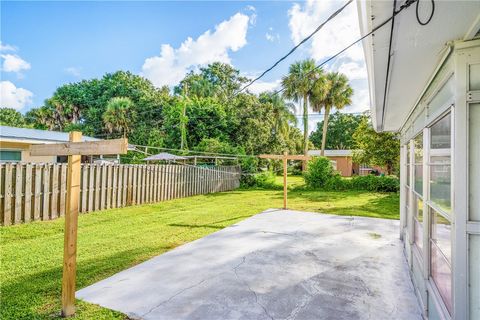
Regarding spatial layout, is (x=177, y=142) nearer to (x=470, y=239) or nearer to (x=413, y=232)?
(x=413, y=232)

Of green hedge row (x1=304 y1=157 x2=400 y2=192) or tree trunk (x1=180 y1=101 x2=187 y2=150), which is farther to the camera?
tree trunk (x1=180 y1=101 x2=187 y2=150)

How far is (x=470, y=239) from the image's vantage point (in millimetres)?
1569

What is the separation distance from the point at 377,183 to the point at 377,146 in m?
2.02

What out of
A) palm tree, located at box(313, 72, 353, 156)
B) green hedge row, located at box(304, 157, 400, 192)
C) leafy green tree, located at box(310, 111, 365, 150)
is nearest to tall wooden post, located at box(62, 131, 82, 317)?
green hedge row, located at box(304, 157, 400, 192)

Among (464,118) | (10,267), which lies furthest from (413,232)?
(10,267)

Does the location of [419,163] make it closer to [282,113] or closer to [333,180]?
[333,180]

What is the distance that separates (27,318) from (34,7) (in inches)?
440

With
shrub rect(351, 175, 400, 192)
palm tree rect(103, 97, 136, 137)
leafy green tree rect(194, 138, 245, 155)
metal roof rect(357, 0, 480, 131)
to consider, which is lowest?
shrub rect(351, 175, 400, 192)

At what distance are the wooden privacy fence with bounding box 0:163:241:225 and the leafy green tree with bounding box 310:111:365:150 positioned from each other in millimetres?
27091

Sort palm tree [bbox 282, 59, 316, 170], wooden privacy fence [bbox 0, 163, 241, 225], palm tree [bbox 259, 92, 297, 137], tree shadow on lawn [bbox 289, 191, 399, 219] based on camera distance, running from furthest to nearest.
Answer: palm tree [bbox 259, 92, 297, 137] → palm tree [bbox 282, 59, 316, 170] → tree shadow on lawn [bbox 289, 191, 399, 219] → wooden privacy fence [bbox 0, 163, 241, 225]

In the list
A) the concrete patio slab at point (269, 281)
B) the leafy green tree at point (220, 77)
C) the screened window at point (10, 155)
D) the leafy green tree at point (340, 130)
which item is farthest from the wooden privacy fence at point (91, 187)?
the leafy green tree at point (340, 130)

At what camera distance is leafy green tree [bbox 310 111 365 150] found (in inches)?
1373

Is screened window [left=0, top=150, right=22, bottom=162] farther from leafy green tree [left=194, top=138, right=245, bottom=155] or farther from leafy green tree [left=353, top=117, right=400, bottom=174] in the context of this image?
leafy green tree [left=353, top=117, right=400, bottom=174]

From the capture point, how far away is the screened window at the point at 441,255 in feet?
6.37
